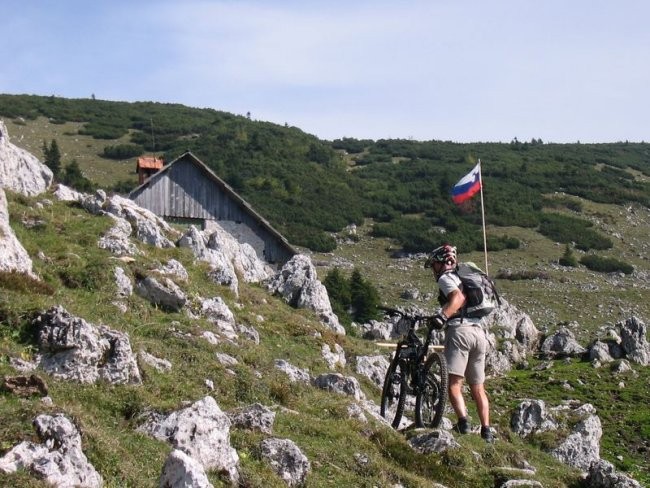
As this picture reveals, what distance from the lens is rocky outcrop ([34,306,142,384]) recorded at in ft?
34.5

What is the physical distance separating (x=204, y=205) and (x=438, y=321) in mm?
25369

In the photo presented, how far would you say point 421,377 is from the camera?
11.9 meters

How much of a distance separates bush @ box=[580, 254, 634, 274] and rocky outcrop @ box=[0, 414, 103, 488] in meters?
60.5

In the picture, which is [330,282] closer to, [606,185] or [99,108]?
[606,185]

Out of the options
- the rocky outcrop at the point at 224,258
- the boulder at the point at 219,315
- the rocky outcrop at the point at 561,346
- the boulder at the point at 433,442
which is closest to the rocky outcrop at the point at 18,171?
the rocky outcrop at the point at 224,258

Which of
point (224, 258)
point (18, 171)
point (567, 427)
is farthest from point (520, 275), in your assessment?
point (18, 171)

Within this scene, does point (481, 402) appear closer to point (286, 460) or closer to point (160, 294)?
point (286, 460)

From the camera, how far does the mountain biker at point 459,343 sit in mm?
11328

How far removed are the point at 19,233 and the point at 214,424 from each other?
969 centimetres

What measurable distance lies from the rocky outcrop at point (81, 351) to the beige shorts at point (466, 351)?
428 cm

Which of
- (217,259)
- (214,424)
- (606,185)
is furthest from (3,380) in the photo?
(606,185)

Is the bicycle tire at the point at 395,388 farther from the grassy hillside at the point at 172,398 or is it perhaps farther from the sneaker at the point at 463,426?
the sneaker at the point at 463,426

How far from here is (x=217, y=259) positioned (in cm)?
2408

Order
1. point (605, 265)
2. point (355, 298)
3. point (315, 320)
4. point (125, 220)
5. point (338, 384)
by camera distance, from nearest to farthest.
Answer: point (338, 384)
point (125, 220)
point (315, 320)
point (355, 298)
point (605, 265)
